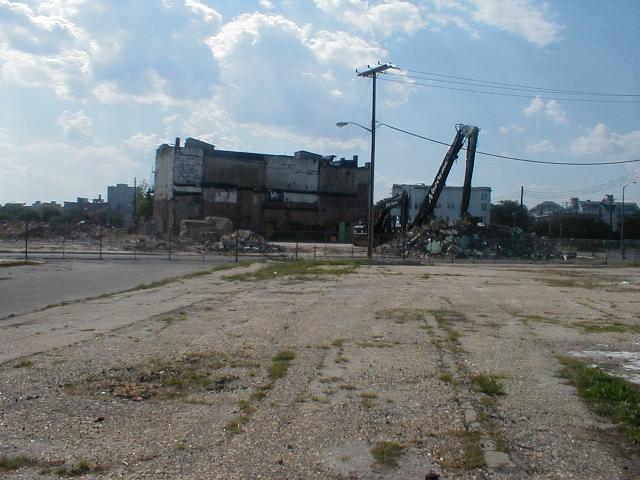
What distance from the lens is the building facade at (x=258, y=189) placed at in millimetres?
87000

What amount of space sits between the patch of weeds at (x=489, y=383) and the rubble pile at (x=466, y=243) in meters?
43.8

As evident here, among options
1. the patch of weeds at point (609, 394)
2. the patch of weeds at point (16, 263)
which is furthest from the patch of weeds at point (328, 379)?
the patch of weeds at point (16, 263)

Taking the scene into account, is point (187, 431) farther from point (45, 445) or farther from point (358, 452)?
point (358, 452)

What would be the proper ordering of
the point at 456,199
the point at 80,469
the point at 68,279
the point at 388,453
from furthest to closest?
the point at 456,199, the point at 68,279, the point at 388,453, the point at 80,469

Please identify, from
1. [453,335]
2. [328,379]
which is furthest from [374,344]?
[328,379]

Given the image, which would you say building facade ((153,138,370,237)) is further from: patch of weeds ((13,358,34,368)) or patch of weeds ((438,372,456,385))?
patch of weeds ((438,372,456,385))

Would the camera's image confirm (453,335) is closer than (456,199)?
Yes

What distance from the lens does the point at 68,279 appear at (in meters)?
26.4

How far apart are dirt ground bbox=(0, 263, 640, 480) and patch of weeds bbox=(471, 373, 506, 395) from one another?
4.0 inches

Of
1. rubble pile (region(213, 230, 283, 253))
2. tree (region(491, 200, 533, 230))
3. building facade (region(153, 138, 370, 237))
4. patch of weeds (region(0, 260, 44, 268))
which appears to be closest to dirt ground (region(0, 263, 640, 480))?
patch of weeds (region(0, 260, 44, 268))

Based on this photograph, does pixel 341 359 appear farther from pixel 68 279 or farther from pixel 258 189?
pixel 258 189

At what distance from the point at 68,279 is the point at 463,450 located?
2350 centimetres

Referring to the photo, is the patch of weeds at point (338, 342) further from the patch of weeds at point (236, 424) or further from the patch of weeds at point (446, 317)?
the patch of weeds at point (236, 424)

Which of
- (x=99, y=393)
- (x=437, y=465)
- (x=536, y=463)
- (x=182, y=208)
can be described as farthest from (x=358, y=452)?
(x=182, y=208)
